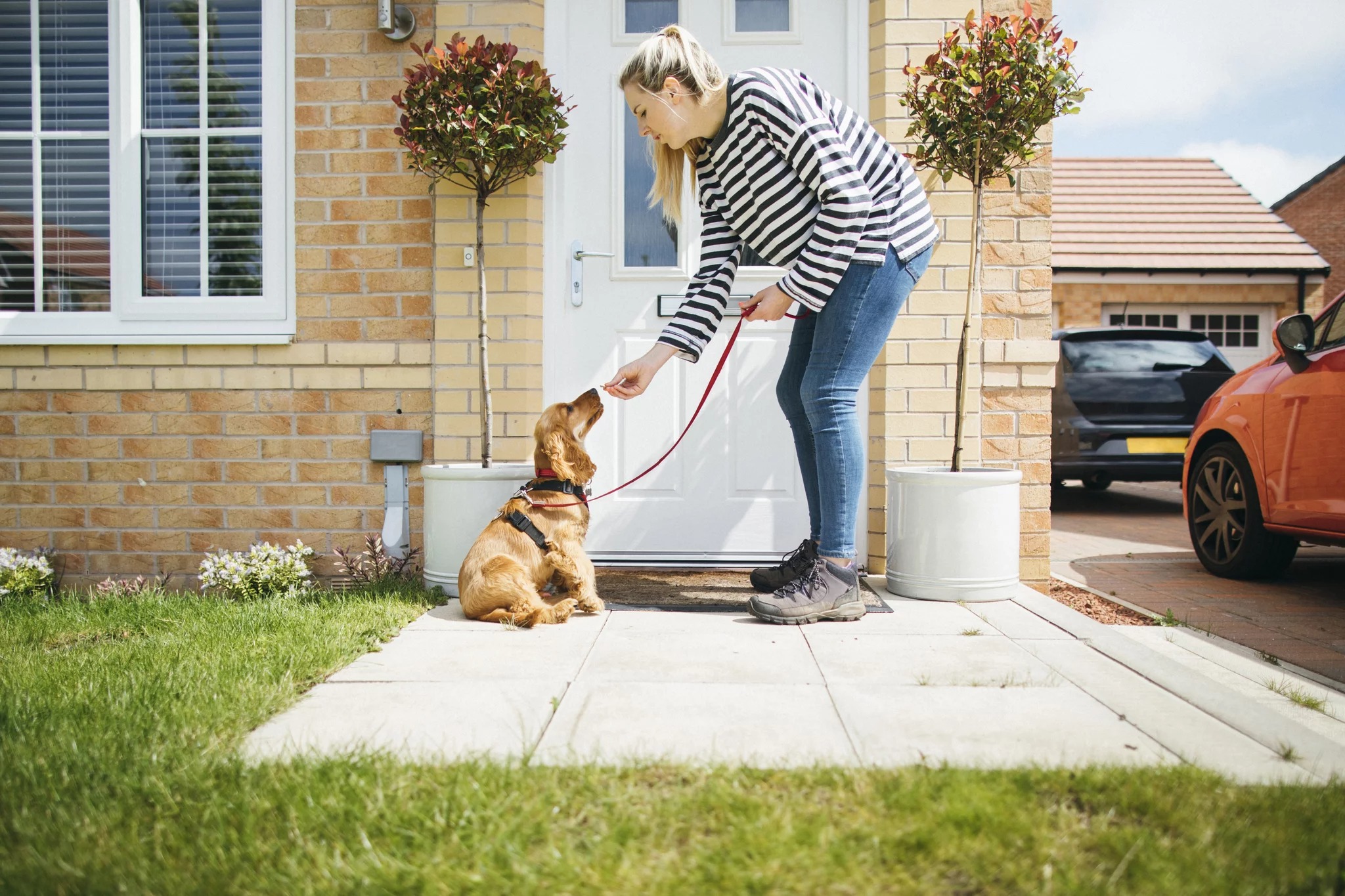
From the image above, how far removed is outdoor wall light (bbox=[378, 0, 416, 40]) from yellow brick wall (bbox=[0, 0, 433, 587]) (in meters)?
0.06

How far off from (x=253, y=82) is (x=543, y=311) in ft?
5.62

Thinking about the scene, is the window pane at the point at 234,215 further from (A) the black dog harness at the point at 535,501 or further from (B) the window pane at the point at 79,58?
(A) the black dog harness at the point at 535,501

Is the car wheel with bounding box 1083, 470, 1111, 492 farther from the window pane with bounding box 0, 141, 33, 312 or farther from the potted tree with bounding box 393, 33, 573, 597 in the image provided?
the window pane with bounding box 0, 141, 33, 312

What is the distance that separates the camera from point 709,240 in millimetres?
3131

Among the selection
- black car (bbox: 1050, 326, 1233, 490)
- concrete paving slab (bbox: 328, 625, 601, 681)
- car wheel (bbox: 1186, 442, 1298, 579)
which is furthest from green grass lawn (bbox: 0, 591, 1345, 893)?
black car (bbox: 1050, 326, 1233, 490)

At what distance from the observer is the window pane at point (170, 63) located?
3979 millimetres

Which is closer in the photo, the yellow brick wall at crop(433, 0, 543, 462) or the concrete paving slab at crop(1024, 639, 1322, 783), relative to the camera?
the concrete paving slab at crop(1024, 639, 1322, 783)

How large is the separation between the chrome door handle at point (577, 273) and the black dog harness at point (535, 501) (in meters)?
1.20

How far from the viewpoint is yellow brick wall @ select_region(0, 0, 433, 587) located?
386 cm

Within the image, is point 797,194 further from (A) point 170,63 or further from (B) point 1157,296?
(B) point 1157,296

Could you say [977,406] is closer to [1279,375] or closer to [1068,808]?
[1279,375]

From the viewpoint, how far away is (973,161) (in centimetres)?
327

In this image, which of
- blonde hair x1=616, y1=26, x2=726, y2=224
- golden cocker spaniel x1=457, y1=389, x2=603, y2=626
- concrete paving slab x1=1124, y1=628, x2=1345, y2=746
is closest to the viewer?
concrete paving slab x1=1124, y1=628, x2=1345, y2=746

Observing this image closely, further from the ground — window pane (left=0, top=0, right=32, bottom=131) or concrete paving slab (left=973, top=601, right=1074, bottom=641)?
window pane (left=0, top=0, right=32, bottom=131)
